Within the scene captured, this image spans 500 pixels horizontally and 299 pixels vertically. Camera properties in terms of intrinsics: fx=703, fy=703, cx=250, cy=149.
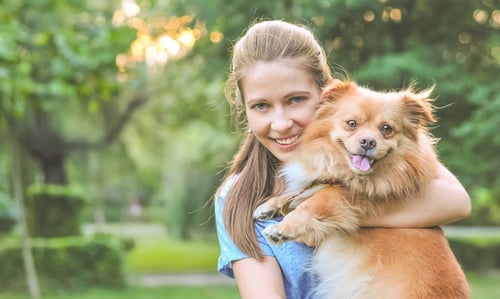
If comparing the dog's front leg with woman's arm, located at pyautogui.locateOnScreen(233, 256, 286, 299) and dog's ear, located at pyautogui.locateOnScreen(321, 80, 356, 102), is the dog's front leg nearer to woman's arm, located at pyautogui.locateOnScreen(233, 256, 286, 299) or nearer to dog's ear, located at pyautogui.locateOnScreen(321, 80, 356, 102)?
woman's arm, located at pyautogui.locateOnScreen(233, 256, 286, 299)

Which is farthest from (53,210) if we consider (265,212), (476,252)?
(265,212)

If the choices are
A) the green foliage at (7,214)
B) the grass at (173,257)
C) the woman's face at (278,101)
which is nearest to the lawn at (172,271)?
the grass at (173,257)

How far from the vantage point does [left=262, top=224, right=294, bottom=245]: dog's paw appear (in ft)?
9.82

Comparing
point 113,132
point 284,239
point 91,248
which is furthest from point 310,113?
point 113,132

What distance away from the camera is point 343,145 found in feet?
10.3

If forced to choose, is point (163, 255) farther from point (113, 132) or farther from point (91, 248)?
point (91, 248)

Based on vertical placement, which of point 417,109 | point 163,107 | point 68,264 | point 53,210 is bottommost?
point 68,264

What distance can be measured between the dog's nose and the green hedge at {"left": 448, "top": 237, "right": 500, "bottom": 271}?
15068 mm

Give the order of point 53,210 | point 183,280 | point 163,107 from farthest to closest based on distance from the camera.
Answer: point 163,107 < point 183,280 < point 53,210

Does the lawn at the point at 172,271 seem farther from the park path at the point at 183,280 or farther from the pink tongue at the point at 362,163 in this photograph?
the pink tongue at the point at 362,163

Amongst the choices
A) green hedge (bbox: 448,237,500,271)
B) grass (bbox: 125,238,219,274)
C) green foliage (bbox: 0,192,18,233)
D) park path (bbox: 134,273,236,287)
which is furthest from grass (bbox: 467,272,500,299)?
green foliage (bbox: 0,192,18,233)

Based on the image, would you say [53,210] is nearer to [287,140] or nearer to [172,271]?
[172,271]

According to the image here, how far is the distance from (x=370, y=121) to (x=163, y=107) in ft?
51.9

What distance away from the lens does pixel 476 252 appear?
1773cm
